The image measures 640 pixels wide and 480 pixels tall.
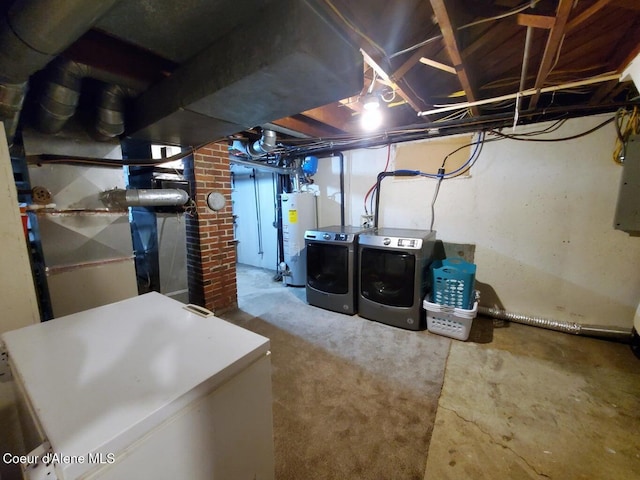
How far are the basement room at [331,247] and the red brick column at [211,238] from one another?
1.0 inches

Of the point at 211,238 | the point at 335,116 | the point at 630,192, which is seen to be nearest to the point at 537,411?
the point at 630,192

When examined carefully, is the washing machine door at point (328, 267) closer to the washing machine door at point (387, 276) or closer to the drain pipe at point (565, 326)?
the washing machine door at point (387, 276)

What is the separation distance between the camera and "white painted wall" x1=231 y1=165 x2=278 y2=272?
459 centimetres

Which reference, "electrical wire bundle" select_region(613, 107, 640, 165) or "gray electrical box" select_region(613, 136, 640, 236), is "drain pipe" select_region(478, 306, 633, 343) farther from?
"electrical wire bundle" select_region(613, 107, 640, 165)

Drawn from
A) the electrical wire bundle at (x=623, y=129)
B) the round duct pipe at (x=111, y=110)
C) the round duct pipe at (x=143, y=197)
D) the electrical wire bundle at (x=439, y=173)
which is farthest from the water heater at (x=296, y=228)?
the electrical wire bundle at (x=623, y=129)

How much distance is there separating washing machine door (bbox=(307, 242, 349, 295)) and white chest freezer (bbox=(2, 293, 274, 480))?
1909 mm

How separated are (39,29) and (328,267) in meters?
2.62

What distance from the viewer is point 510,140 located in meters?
2.53

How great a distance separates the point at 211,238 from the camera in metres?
2.76

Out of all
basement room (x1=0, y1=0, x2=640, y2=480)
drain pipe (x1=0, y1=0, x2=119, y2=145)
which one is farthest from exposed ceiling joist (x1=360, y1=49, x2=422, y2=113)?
drain pipe (x1=0, y1=0, x2=119, y2=145)

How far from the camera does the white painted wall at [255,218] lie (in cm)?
459

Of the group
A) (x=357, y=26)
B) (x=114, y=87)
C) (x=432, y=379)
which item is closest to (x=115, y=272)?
(x=114, y=87)

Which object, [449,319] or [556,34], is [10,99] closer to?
[556,34]

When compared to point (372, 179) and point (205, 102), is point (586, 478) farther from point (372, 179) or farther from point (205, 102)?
point (372, 179)
